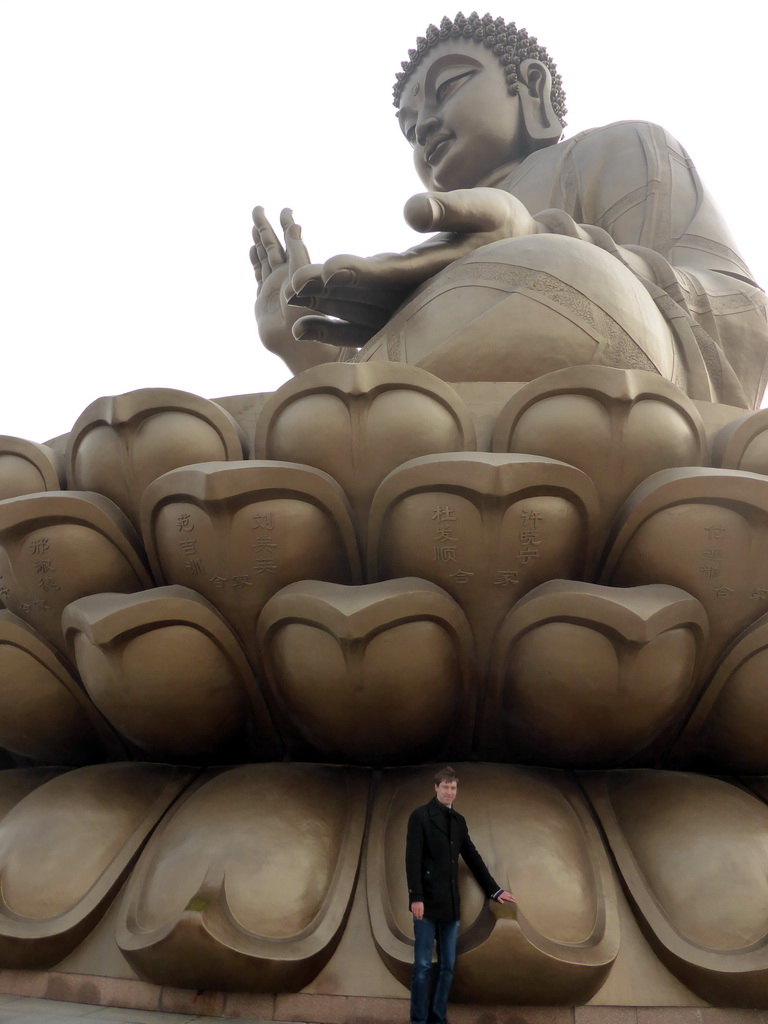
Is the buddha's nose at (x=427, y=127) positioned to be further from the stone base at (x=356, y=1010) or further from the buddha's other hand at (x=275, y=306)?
the stone base at (x=356, y=1010)

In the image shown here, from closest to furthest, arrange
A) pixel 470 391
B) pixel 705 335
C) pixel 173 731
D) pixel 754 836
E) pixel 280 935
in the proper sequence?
1. pixel 280 935
2. pixel 754 836
3. pixel 173 731
4. pixel 470 391
5. pixel 705 335

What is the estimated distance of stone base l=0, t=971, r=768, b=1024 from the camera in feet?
7.53

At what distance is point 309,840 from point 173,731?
532 millimetres

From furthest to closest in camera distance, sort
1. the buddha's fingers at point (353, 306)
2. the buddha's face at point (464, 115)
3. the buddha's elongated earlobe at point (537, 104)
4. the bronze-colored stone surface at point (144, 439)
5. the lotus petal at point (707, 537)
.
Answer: the buddha's elongated earlobe at point (537, 104) → the buddha's face at point (464, 115) → the buddha's fingers at point (353, 306) → the bronze-colored stone surface at point (144, 439) → the lotus petal at point (707, 537)

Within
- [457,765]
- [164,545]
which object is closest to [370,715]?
[457,765]

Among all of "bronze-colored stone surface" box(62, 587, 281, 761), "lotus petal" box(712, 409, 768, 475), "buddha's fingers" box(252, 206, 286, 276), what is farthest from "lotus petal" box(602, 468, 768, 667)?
"buddha's fingers" box(252, 206, 286, 276)

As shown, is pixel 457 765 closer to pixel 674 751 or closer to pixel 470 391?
pixel 674 751

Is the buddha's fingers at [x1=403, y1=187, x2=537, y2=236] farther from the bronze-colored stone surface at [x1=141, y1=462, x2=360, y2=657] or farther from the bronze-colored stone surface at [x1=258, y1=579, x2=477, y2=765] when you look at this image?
the bronze-colored stone surface at [x1=258, y1=579, x2=477, y2=765]

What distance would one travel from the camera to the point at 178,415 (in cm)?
294

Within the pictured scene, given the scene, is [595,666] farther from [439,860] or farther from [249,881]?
[249,881]

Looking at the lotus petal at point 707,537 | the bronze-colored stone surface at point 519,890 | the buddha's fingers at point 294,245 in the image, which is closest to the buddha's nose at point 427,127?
the buddha's fingers at point 294,245

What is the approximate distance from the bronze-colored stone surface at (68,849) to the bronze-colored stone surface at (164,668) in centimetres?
15

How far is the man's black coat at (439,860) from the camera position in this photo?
2232 millimetres

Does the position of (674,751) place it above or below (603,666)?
below
